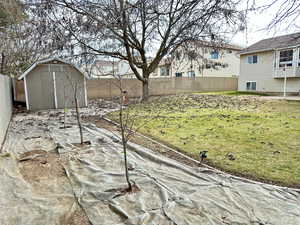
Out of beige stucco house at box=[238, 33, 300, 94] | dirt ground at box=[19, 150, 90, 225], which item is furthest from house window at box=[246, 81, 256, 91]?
dirt ground at box=[19, 150, 90, 225]

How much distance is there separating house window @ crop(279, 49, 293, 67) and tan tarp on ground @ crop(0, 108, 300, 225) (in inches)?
603

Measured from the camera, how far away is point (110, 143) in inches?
174

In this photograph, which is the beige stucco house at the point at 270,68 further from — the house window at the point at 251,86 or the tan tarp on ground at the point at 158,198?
the tan tarp on ground at the point at 158,198

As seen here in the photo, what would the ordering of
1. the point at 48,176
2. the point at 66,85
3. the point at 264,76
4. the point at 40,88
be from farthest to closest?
the point at 264,76, the point at 66,85, the point at 40,88, the point at 48,176

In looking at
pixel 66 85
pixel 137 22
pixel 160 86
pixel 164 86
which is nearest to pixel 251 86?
pixel 164 86

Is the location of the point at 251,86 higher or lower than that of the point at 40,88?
lower

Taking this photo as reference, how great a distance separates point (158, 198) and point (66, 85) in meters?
9.26

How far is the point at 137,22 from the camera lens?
29.2ft

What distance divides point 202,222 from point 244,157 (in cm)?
202

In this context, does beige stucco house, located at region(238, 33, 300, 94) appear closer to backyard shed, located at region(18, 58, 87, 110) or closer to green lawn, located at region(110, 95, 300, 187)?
green lawn, located at region(110, 95, 300, 187)

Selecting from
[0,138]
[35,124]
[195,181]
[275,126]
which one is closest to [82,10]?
[35,124]

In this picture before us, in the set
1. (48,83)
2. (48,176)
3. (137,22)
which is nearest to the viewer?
(48,176)

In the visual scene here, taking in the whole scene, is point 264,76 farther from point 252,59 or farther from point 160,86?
point 160,86

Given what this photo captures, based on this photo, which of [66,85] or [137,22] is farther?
[66,85]
